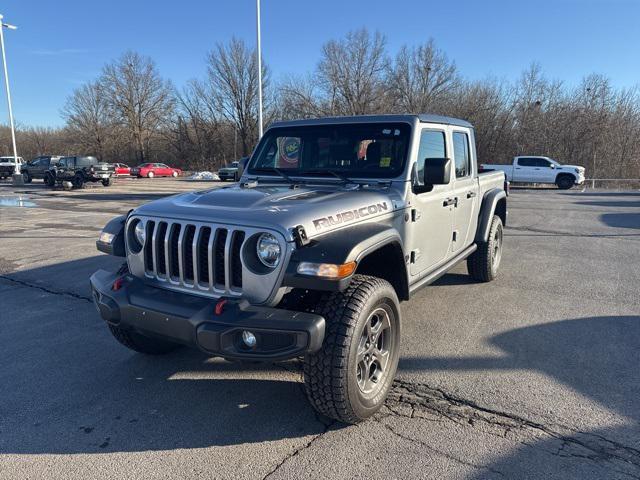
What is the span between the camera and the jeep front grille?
107 inches

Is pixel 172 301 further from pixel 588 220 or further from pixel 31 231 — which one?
pixel 588 220

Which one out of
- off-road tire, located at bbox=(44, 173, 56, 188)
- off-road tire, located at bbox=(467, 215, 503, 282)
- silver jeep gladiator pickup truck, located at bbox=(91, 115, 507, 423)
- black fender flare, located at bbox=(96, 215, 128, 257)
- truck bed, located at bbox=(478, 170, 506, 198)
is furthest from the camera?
off-road tire, located at bbox=(44, 173, 56, 188)

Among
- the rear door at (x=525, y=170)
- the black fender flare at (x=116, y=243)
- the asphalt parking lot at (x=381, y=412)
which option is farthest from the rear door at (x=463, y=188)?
the rear door at (x=525, y=170)

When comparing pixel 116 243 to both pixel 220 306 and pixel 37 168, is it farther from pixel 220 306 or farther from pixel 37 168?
pixel 37 168

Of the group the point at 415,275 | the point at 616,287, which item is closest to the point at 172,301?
the point at 415,275

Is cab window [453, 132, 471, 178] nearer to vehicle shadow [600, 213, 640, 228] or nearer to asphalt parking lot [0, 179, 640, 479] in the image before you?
asphalt parking lot [0, 179, 640, 479]

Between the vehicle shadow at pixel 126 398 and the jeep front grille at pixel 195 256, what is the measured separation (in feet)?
2.88

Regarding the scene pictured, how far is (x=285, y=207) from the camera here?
2941 millimetres

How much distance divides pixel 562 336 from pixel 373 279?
2.42m

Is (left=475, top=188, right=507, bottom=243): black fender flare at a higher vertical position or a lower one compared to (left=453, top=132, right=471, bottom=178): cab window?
lower

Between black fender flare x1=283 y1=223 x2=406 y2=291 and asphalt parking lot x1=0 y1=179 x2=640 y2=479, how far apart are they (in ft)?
3.22

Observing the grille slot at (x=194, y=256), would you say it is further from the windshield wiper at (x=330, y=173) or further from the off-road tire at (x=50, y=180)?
the off-road tire at (x=50, y=180)

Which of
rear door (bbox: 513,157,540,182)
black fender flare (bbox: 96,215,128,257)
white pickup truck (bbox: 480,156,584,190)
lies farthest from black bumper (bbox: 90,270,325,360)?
rear door (bbox: 513,157,540,182)

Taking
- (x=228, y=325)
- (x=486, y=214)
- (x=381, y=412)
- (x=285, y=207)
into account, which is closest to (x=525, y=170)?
(x=486, y=214)
